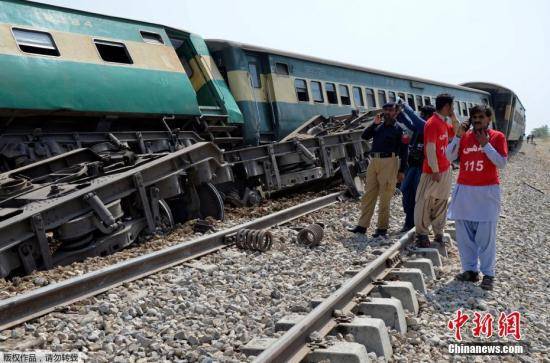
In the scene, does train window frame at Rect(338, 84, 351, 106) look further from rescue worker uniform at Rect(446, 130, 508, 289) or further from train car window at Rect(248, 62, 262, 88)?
rescue worker uniform at Rect(446, 130, 508, 289)

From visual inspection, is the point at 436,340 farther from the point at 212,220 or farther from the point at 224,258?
the point at 212,220

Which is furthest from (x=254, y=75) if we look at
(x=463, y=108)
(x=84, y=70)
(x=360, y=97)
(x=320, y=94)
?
(x=463, y=108)

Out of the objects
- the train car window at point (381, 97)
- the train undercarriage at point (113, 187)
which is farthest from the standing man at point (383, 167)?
the train car window at point (381, 97)

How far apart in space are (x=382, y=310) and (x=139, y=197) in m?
3.62

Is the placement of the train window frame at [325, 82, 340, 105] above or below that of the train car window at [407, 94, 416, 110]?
above

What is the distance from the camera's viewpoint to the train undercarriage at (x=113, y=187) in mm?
5094

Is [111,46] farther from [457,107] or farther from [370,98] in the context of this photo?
[457,107]

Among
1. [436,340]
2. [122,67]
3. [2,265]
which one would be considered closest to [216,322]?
[436,340]

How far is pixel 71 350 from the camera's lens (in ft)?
10.7

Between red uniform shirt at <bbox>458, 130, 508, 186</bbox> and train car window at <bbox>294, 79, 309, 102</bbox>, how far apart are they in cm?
781

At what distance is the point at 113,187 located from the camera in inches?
236

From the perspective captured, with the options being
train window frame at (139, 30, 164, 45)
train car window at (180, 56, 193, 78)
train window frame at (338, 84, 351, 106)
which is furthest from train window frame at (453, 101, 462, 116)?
train window frame at (139, 30, 164, 45)

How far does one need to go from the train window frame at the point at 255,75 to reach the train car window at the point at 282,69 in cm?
51

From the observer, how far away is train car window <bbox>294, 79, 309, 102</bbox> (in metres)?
12.9
